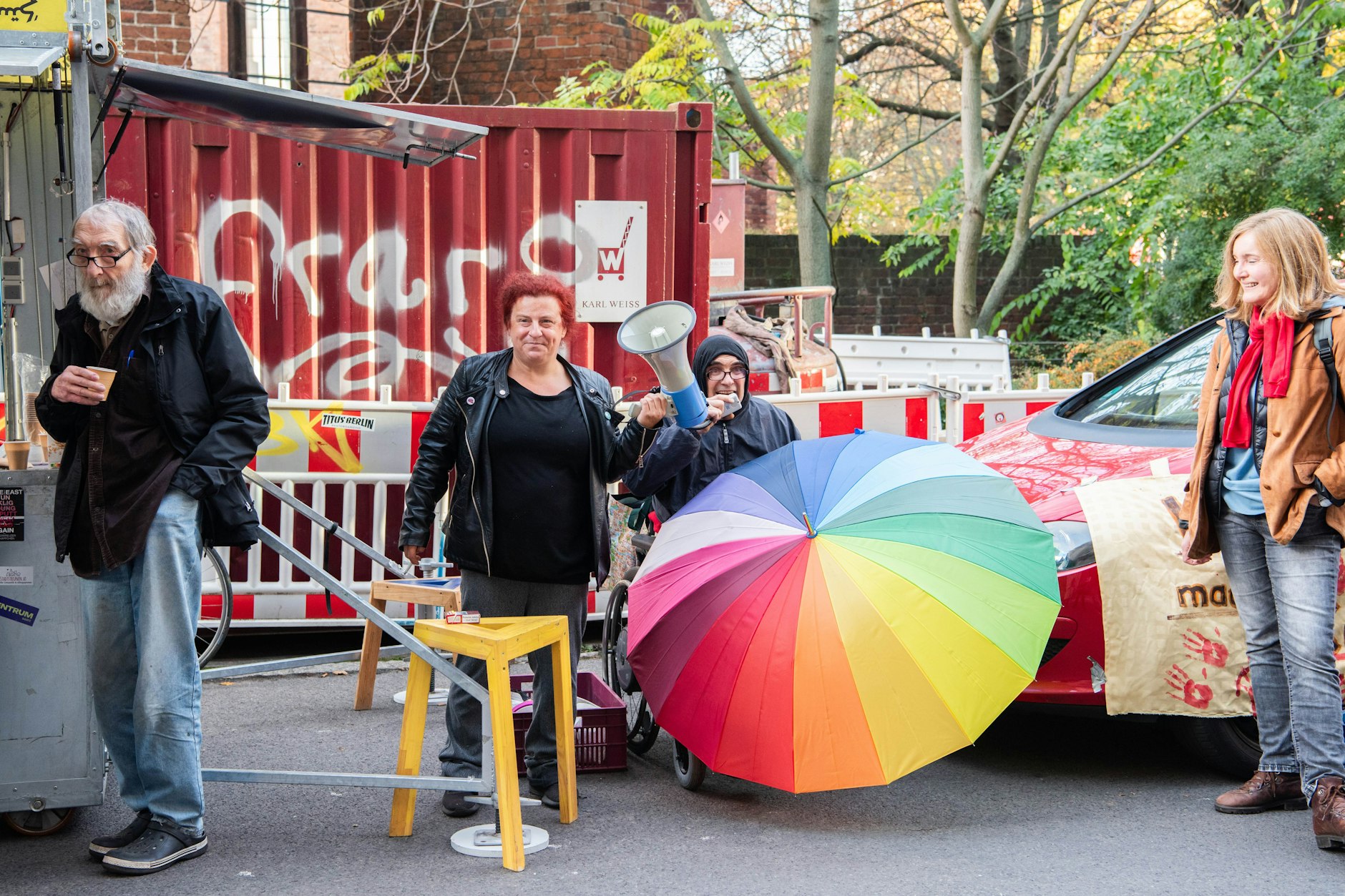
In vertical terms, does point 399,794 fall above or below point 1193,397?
below

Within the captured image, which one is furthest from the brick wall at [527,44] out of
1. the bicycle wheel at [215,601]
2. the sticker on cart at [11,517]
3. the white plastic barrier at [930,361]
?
the sticker on cart at [11,517]

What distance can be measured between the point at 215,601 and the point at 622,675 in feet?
8.77

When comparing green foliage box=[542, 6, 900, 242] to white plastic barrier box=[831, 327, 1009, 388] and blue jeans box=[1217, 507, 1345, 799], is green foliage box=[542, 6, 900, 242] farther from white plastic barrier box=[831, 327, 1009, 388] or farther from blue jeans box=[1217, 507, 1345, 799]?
blue jeans box=[1217, 507, 1345, 799]

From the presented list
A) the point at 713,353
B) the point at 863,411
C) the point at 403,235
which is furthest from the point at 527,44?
the point at 713,353

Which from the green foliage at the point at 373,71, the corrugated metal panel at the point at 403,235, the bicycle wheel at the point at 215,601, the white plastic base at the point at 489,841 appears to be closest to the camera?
the white plastic base at the point at 489,841

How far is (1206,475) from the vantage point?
444cm

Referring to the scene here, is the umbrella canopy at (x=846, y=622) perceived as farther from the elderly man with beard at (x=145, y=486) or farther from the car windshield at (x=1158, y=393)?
the elderly man with beard at (x=145, y=486)

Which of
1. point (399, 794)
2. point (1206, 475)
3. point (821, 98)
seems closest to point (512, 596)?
point (399, 794)

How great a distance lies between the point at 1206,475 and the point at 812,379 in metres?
5.94

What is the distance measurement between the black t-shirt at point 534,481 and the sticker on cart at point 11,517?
4.82 ft

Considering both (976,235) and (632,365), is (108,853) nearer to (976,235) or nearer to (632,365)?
(632,365)

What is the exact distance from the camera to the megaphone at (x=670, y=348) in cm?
420

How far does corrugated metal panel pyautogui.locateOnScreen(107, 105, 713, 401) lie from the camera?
732 centimetres

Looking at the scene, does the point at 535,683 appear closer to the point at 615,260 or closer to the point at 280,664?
the point at 280,664
